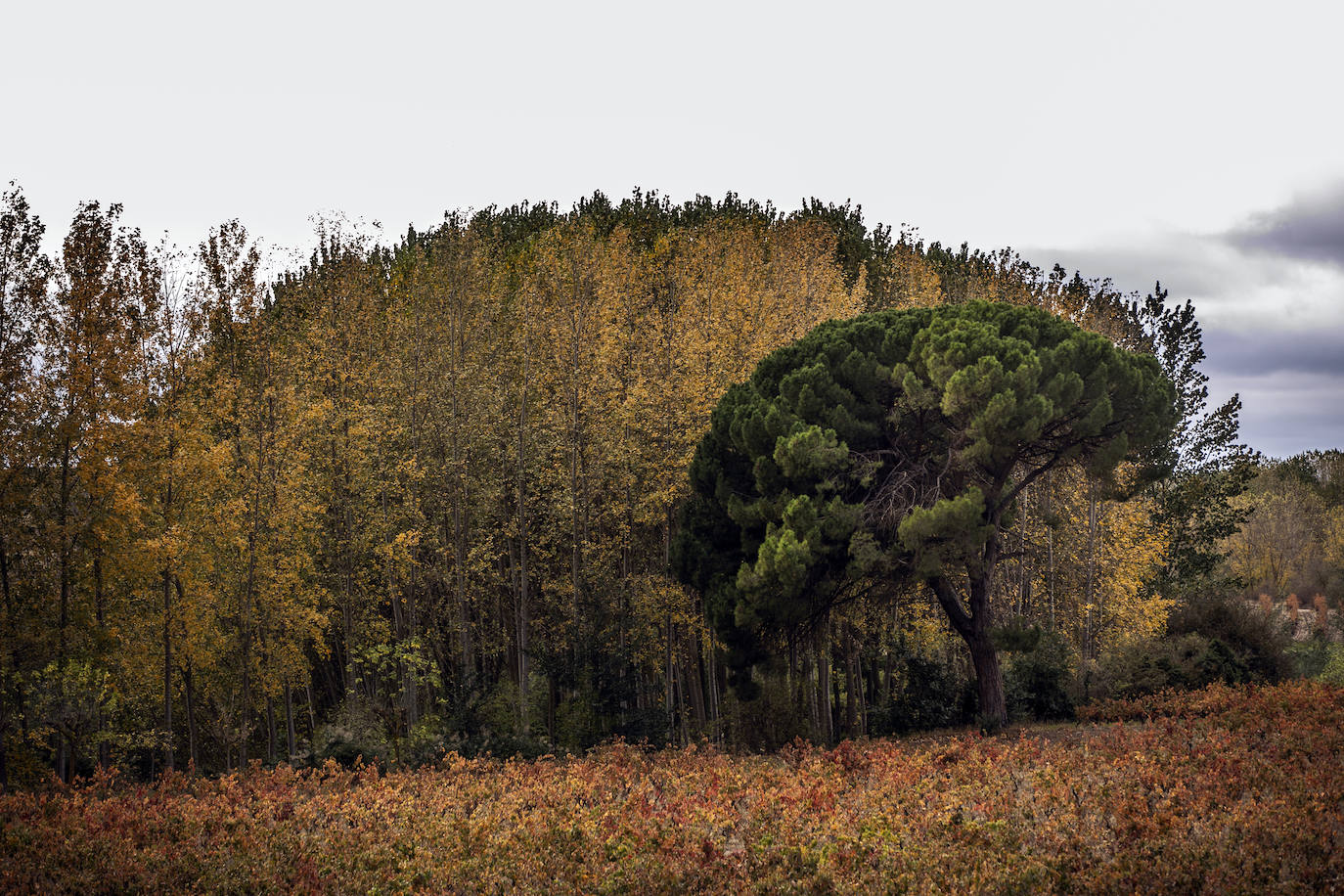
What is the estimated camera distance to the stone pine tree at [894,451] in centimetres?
1454

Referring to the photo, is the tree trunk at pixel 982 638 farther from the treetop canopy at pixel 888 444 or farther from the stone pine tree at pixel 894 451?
the treetop canopy at pixel 888 444

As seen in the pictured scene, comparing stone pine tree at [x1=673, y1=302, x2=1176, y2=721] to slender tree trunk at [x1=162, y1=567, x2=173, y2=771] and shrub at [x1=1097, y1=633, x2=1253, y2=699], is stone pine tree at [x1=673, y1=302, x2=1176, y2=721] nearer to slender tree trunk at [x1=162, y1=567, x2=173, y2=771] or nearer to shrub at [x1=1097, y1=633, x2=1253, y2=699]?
shrub at [x1=1097, y1=633, x2=1253, y2=699]

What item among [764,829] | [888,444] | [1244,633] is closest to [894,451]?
[888,444]

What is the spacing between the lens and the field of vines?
6438 mm

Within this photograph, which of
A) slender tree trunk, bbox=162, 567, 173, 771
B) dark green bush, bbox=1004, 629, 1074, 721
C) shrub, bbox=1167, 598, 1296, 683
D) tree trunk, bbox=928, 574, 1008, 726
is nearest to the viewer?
slender tree trunk, bbox=162, 567, 173, 771

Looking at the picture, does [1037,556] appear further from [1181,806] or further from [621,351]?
[1181,806]

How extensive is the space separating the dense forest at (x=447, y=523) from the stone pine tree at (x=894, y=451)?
151 cm

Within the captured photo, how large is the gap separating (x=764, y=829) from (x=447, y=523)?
15115 mm

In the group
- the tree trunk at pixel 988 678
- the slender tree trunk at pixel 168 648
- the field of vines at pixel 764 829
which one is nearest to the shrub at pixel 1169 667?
the tree trunk at pixel 988 678

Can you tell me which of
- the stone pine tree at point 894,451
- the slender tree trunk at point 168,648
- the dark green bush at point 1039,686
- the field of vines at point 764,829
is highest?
the stone pine tree at point 894,451

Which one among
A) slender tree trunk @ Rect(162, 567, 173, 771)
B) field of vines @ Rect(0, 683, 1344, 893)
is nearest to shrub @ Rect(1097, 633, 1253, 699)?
field of vines @ Rect(0, 683, 1344, 893)

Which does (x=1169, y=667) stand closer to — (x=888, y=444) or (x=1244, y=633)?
(x=1244, y=633)

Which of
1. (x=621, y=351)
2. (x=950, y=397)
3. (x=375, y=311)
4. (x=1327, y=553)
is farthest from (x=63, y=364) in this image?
(x=1327, y=553)

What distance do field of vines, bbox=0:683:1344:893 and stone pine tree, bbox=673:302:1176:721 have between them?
470 cm
